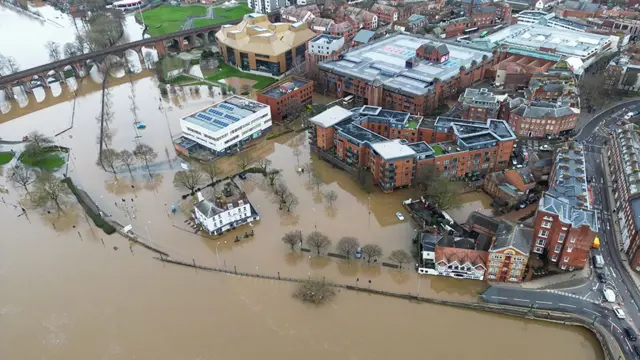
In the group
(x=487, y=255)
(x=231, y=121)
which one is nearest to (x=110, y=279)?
(x=231, y=121)

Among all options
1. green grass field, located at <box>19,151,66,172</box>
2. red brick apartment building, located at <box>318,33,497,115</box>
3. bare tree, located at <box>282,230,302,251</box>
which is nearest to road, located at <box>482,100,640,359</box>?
bare tree, located at <box>282,230,302,251</box>

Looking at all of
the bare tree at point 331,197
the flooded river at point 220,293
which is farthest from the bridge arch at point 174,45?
the bare tree at point 331,197

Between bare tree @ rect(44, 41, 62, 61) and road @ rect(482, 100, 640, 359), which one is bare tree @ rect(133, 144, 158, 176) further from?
bare tree @ rect(44, 41, 62, 61)

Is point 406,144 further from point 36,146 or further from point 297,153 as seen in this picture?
point 36,146

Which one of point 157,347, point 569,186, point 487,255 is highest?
point 569,186

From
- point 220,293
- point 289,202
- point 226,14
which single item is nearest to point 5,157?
point 289,202

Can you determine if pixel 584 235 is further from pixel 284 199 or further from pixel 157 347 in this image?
pixel 157 347
